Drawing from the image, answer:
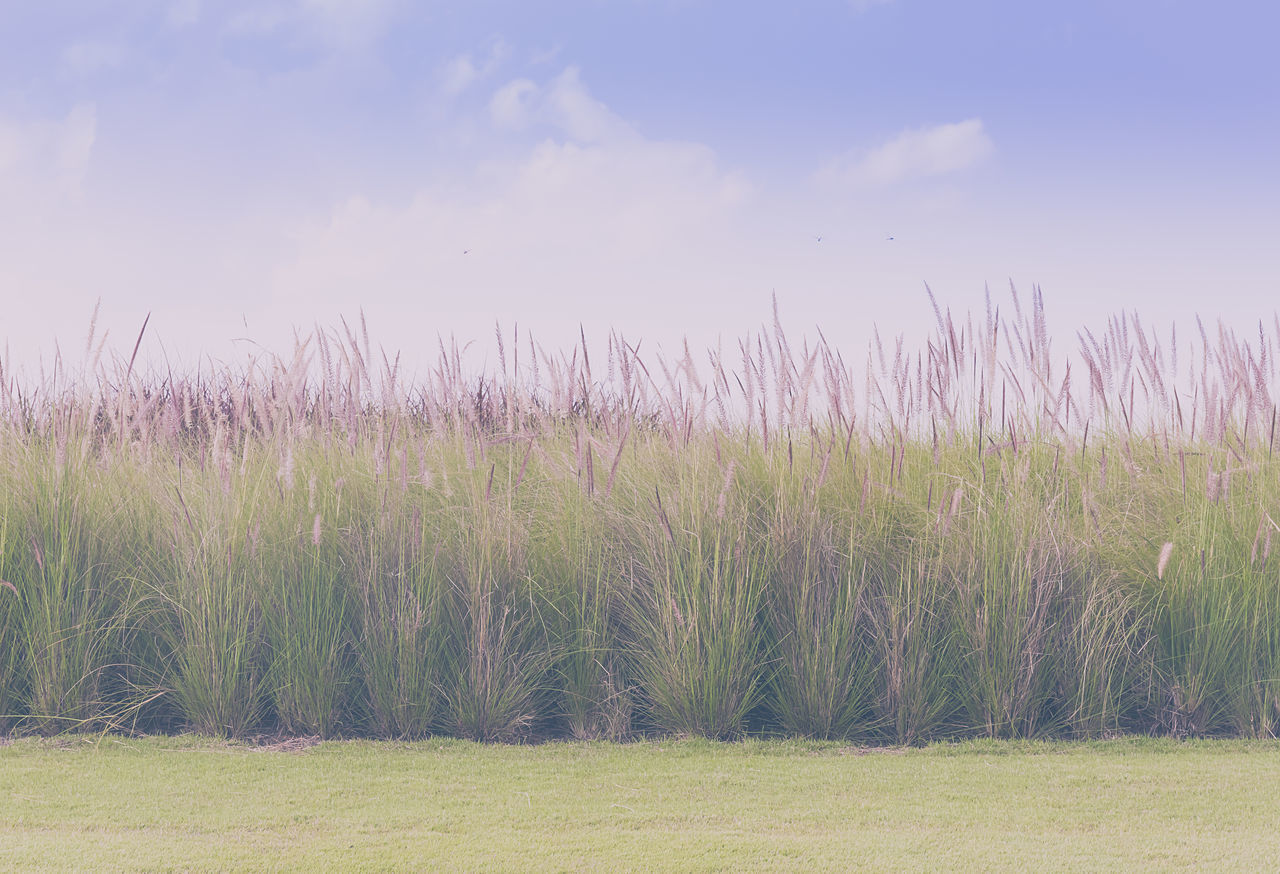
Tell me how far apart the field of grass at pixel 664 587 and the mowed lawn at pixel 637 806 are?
0.19 meters

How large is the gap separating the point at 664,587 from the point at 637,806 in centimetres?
90

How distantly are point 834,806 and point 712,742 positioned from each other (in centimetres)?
72

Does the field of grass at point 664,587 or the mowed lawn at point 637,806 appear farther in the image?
the field of grass at point 664,587

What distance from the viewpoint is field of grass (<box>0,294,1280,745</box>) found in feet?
12.0

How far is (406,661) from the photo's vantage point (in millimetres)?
3658

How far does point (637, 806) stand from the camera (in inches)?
114

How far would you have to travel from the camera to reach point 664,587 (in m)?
3.63

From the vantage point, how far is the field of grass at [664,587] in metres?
3.66

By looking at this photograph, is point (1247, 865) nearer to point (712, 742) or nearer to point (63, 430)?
point (712, 742)

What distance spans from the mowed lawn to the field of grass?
188mm

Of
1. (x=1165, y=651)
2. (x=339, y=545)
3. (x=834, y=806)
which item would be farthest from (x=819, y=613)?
(x=339, y=545)

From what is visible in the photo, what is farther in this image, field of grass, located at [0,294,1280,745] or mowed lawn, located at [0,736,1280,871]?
field of grass, located at [0,294,1280,745]

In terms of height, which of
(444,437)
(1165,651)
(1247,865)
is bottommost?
(1247,865)

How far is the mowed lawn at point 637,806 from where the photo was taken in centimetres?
249
